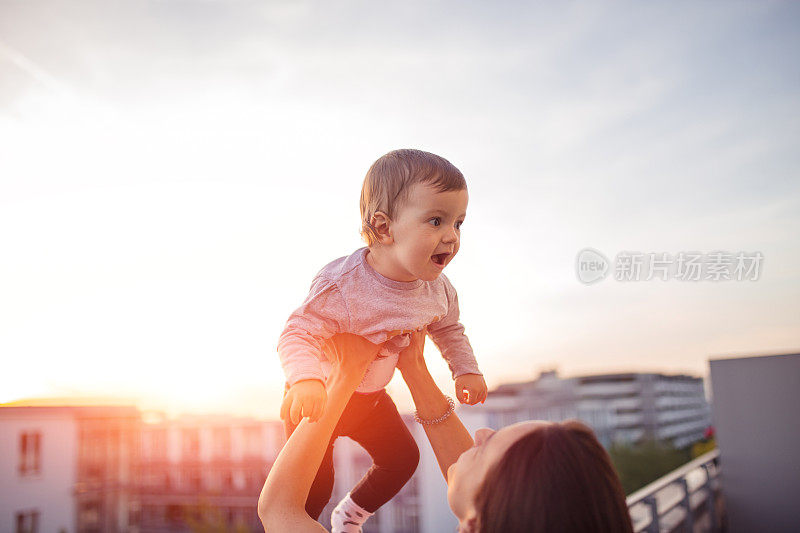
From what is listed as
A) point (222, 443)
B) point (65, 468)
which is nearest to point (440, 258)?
point (65, 468)

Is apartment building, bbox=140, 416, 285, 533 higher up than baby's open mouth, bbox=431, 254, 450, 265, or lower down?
lower down

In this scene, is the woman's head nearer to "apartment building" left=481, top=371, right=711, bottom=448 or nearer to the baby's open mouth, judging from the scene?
the baby's open mouth

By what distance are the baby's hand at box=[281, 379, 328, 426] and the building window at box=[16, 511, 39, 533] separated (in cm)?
2681

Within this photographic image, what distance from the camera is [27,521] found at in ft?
72.5

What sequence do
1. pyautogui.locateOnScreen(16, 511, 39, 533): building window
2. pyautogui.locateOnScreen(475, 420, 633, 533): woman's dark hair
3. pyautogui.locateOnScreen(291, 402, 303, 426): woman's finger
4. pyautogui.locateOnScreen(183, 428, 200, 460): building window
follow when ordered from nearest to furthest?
pyautogui.locateOnScreen(475, 420, 633, 533): woman's dark hair → pyautogui.locateOnScreen(291, 402, 303, 426): woman's finger → pyautogui.locateOnScreen(16, 511, 39, 533): building window → pyautogui.locateOnScreen(183, 428, 200, 460): building window

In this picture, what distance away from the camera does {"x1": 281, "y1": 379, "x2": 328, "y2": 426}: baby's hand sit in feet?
2.44

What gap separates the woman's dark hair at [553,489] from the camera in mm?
597

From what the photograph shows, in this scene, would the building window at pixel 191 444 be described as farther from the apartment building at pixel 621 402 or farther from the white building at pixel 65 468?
the apartment building at pixel 621 402

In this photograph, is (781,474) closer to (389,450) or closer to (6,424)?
(389,450)

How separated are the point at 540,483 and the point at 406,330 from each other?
34cm

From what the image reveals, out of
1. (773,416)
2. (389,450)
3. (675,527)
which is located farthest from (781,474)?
(389,450)

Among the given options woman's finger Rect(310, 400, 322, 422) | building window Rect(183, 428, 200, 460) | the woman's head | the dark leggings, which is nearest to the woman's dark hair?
the woman's head

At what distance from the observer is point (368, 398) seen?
37.5 inches

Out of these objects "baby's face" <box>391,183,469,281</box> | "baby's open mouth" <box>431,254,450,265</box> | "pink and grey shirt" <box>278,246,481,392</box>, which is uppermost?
"baby's face" <box>391,183,469,281</box>
